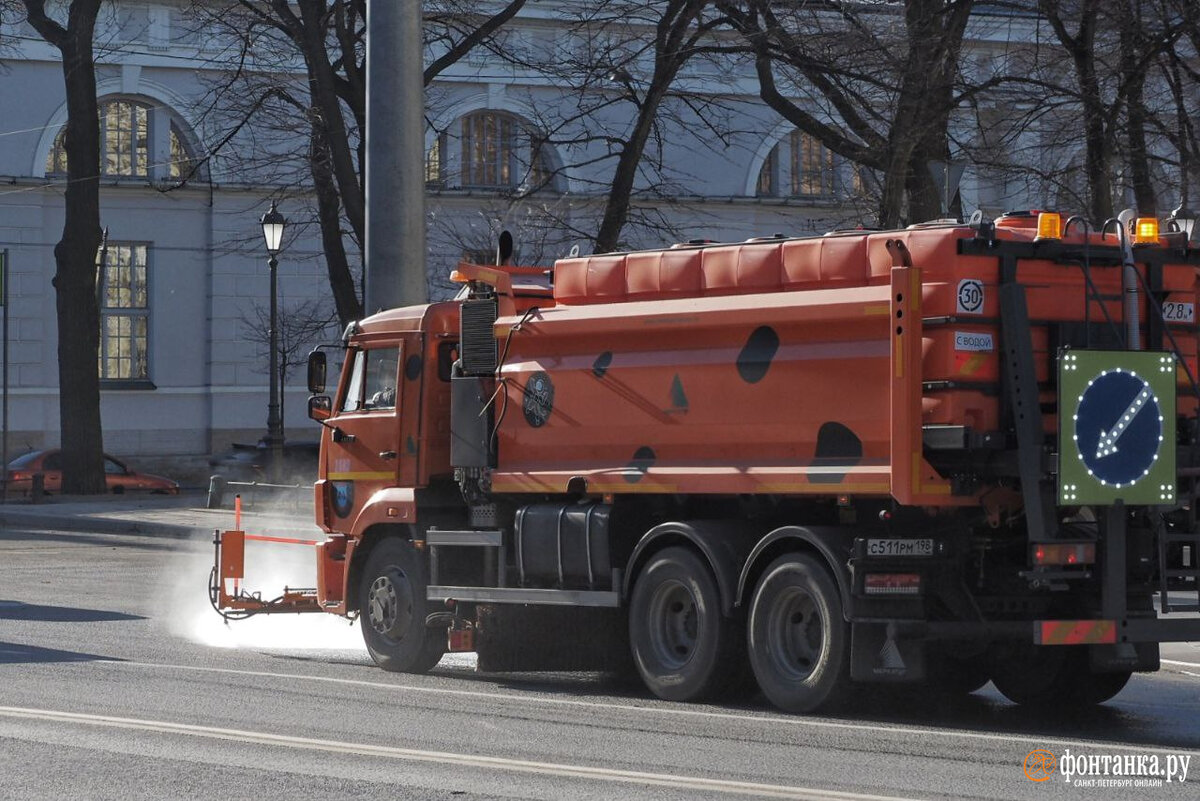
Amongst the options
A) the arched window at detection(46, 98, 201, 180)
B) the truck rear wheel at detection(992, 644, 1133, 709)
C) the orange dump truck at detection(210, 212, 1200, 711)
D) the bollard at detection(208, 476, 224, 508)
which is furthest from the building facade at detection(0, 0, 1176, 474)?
the truck rear wheel at detection(992, 644, 1133, 709)

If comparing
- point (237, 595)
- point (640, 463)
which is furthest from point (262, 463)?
point (640, 463)

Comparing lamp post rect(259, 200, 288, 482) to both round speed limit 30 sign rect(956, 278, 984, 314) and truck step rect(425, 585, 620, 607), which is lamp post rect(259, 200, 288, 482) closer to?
truck step rect(425, 585, 620, 607)

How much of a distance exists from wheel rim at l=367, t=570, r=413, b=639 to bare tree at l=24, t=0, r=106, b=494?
2470 cm

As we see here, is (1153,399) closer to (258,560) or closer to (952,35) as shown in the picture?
(952,35)

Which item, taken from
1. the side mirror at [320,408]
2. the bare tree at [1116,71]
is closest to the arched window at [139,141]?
the bare tree at [1116,71]

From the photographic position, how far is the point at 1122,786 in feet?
29.2

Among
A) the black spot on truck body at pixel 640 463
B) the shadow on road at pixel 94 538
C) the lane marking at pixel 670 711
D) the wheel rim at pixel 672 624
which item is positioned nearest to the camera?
the lane marking at pixel 670 711

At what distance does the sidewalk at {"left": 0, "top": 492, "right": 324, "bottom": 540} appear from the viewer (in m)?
29.0

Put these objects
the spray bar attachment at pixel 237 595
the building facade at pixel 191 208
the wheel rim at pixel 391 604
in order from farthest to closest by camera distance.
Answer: the building facade at pixel 191 208
the spray bar attachment at pixel 237 595
the wheel rim at pixel 391 604

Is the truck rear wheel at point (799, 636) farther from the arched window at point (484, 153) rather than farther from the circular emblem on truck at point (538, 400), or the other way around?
the arched window at point (484, 153)

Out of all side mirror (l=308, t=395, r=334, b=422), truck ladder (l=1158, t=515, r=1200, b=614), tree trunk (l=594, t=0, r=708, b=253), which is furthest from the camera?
tree trunk (l=594, t=0, r=708, b=253)

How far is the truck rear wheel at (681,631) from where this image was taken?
11.9 meters

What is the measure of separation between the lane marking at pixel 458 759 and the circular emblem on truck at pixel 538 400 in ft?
11.8

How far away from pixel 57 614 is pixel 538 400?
653 cm
